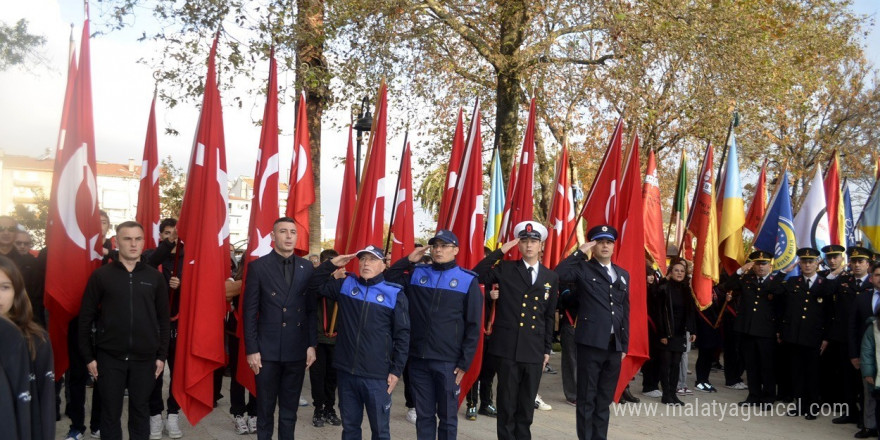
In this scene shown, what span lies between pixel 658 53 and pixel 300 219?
9955 millimetres

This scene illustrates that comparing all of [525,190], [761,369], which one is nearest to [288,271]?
[525,190]

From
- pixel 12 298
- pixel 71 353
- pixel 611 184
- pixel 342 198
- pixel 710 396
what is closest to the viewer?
pixel 12 298

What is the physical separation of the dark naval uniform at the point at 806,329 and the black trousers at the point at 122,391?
7.97 meters

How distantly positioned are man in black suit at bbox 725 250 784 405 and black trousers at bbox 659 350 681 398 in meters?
1.08

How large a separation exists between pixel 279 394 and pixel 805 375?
24.1 ft

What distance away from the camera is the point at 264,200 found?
7.29 meters

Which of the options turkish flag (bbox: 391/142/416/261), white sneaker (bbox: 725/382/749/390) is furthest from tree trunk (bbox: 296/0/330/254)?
white sneaker (bbox: 725/382/749/390)

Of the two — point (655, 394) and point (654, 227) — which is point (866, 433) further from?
point (654, 227)

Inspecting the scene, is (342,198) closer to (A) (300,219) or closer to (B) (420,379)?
(A) (300,219)

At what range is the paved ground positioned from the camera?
794 cm

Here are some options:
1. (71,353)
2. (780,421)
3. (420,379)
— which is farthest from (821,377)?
(71,353)

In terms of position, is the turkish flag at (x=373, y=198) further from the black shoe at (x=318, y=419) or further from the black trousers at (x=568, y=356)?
the black trousers at (x=568, y=356)

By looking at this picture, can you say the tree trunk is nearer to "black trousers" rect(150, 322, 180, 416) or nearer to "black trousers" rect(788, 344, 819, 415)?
"black trousers" rect(150, 322, 180, 416)

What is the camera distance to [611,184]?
8.76 meters
